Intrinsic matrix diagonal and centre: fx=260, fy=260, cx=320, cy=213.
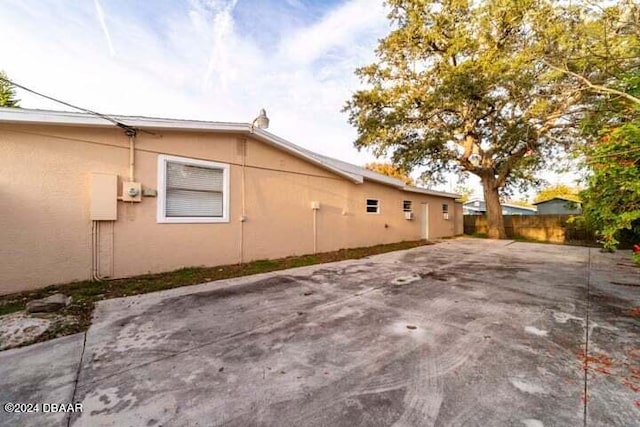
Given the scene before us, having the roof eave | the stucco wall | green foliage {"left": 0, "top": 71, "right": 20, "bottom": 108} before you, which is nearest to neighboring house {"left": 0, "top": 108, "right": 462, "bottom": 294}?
the stucco wall

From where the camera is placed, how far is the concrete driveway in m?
1.68

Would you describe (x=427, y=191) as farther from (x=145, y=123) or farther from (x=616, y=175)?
(x=145, y=123)

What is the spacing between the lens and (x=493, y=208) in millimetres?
13977

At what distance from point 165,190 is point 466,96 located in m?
11.2

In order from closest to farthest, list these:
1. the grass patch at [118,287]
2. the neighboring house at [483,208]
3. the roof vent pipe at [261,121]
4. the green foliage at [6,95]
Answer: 1. the grass patch at [118,287]
2. the roof vent pipe at [261,121]
3. the green foliage at [6,95]
4. the neighboring house at [483,208]

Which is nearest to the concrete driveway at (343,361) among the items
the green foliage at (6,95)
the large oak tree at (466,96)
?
the large oak tree at (466,96)

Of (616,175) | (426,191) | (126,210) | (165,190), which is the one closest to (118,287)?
(126,210)

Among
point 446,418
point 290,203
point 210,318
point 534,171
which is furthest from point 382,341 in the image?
point 534,171

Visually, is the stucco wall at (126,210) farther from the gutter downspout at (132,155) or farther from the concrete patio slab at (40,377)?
the concrete patio slab at (40,377)

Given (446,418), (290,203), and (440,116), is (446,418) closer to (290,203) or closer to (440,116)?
(290,203)

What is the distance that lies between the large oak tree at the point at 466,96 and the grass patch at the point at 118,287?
895 centimetres

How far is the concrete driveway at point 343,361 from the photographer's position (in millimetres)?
1681

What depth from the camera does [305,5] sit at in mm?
8062

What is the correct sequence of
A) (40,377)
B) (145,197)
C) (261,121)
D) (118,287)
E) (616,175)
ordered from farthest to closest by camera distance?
(261,121) < (145,197) < (118,287) < (616,175) < (40,377)
